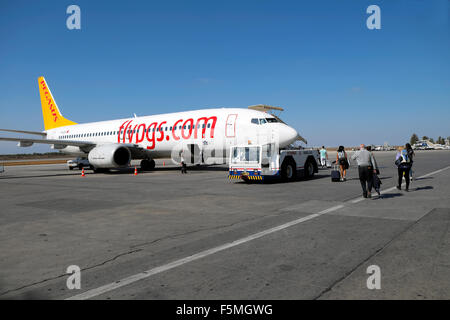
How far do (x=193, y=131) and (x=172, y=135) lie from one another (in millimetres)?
1983

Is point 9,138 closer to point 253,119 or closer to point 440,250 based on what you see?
point 253,119

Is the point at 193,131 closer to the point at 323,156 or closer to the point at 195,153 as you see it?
the point at 195,153

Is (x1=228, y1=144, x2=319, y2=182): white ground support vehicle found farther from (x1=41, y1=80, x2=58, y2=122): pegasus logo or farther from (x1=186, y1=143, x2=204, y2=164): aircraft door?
(x1=41, y1=80, x2=58, y2=122): pegasus logo

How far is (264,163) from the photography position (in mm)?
14875

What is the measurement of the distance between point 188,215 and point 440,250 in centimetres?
510

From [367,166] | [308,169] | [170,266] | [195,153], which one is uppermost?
[195,153]

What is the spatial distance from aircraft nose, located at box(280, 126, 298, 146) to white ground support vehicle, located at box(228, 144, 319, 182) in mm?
1274

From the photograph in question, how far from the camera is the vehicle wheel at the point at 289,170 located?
1552cm

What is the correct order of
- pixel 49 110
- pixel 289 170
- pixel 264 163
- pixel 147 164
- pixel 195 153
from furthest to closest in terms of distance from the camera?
1. pixel 49 110
2. pixel 147 164
3. pixel 195 153
4. pixel 289 170
5. pixel 264 163

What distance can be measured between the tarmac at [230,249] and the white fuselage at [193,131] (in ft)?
30.4

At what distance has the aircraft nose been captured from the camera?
17.6 meters

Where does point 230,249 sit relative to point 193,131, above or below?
below

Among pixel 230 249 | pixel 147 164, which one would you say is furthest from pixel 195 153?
pixel 230 249

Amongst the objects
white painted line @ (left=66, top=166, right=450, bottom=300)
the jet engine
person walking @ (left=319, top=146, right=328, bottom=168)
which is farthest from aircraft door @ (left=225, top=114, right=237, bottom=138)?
white painted line @ (left=66, top=166, right=450, bottom=300)
